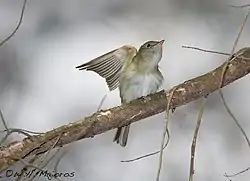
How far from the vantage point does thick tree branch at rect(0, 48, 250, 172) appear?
0.64 metres

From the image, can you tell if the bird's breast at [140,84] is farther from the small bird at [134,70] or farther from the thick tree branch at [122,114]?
the thick tree branch at [122,114]

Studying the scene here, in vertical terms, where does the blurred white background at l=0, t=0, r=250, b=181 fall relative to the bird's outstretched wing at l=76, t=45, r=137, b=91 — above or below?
above

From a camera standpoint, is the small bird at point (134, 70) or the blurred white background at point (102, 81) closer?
the small bird at point (134, 70)

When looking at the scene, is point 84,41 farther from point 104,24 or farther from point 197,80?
point 197,80

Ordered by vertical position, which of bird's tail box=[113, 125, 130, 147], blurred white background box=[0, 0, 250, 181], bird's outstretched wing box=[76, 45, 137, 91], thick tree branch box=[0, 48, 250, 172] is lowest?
thick tree branch box=[0, 48, 250, 172]

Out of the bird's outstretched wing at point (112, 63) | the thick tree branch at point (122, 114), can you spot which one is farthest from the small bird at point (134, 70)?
the thick tree branch at point (122, 114)

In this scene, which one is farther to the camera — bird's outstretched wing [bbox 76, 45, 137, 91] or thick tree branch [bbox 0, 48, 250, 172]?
bird's outstretched wing [bbox 76, 45, 137, 91]

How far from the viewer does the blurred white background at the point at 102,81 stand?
1.09 meters

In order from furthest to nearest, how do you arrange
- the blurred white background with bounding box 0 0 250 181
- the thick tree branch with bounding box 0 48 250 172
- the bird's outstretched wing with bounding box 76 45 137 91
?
1. the blurred white background with bounding box 0 0 250 181
2. the bird's outstretched wing with bounding box 76 45 137 91
3. the thick tree branch with bounding box 0 48 250 172

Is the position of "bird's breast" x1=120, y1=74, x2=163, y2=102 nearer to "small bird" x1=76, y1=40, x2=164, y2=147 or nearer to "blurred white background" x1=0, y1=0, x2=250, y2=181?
"small bird" x1=76, y1=40, x2=164, y2=147

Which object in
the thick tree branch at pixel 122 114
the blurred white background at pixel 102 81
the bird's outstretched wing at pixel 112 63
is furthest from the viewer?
the blurred white background at pixel 102 81

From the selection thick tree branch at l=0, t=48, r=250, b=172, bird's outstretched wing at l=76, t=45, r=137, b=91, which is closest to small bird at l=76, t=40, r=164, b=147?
bird's outstretched wing at l=76, t=45, r=137, b=91

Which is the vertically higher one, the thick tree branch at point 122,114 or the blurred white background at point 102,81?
the blurred white background at point 102,81

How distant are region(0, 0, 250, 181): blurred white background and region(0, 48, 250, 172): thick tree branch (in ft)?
1.33
